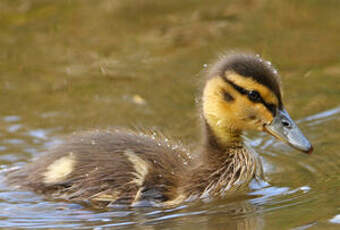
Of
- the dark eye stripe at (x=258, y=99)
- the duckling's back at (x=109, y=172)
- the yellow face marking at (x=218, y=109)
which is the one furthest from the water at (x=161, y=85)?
the dark eye stripe at (x=258, y=99)

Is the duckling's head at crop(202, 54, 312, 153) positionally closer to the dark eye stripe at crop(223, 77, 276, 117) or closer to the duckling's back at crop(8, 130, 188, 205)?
the dark eye stripe at crop(223, 77, 276, 117)

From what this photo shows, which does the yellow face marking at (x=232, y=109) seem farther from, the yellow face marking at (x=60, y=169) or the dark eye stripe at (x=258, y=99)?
the yellow face marking at (x=60, y=169)

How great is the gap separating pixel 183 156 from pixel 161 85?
1.82 meters

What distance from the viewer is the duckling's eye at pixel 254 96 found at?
4605 millimetres

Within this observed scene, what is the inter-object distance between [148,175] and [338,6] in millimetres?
4359

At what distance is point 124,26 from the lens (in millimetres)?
7887

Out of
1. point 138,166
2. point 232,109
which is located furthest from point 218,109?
point 138,166

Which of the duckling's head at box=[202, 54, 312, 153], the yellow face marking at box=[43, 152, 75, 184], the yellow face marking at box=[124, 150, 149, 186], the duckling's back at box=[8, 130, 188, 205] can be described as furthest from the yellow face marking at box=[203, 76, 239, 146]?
the yellow face marking at box=[43, 152, 75, 184]

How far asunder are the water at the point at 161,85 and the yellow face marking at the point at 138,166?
0.17 m

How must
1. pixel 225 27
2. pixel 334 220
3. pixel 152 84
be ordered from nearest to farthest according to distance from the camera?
pixel 334 220
pixel 152 84
pixel 225 27

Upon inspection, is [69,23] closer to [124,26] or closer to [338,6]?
[124,26]

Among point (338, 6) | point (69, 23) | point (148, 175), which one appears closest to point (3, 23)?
point (69, 23)

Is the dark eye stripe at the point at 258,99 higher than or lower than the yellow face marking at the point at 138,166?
higher

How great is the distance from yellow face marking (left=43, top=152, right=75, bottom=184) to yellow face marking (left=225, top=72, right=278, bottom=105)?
1.00 meters
